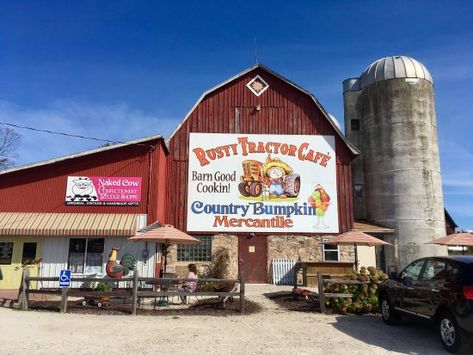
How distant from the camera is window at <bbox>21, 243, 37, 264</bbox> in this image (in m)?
16.1

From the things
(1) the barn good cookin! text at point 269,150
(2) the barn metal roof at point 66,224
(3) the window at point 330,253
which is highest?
(1) the barn good cookin! text at point 269,150

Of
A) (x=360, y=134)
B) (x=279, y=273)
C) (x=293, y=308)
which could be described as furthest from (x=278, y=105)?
(x=293, y=308)

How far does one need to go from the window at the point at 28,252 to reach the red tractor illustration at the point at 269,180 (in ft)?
32.0

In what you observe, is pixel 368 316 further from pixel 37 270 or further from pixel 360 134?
pixel 360 134

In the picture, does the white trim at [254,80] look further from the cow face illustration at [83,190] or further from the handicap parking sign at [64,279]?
the handicap parking sign at [64,279]

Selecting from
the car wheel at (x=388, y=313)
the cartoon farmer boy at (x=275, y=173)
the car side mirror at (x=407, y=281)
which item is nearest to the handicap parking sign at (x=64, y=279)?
the car wheel at (x=388, y=313)

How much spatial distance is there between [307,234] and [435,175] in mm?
8719

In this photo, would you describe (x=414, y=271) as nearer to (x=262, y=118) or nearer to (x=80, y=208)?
(x=80, y=208)

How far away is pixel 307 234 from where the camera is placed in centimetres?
2089

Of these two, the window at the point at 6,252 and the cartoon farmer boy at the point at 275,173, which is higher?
the cartoon farmer boy at the point at 275,173

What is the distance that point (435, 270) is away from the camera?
8.01 m

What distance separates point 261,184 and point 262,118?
11.7ft

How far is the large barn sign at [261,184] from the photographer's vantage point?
68.3ft

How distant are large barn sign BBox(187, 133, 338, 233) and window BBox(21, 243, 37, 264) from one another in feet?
23.3
